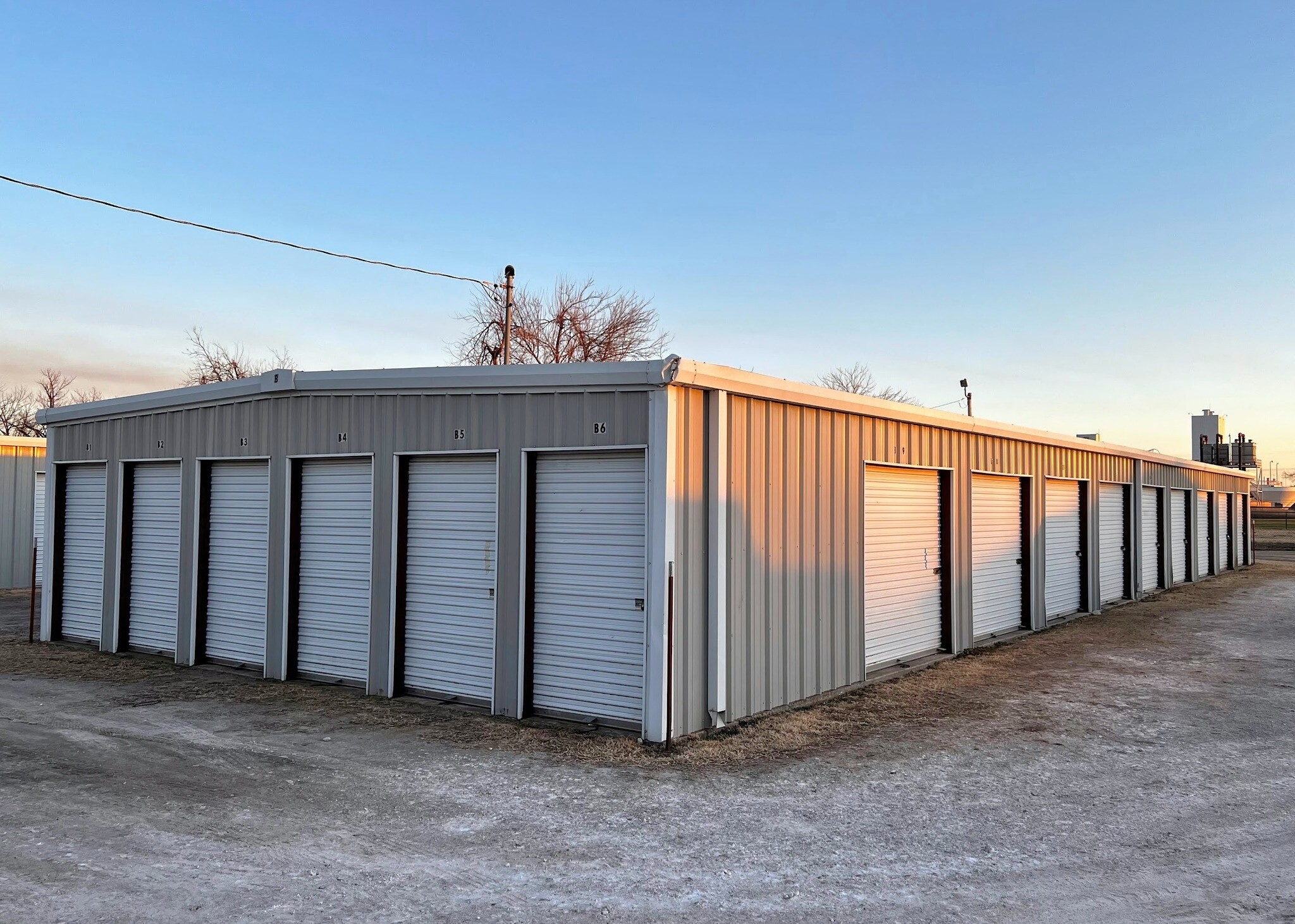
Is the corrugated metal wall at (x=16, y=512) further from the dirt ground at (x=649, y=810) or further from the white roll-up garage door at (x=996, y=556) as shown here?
the white roll-up garage door at (x=996, y=556)

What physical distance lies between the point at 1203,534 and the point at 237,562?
75.9 ft

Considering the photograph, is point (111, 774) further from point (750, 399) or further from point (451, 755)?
point (750, 399)

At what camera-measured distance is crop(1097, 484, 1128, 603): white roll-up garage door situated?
16.1 metres

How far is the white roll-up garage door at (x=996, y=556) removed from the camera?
38.5ft

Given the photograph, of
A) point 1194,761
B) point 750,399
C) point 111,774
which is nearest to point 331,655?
point 111,774

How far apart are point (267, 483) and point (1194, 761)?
904 centimetres

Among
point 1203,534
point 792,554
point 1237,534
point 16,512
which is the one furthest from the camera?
point 1237,534

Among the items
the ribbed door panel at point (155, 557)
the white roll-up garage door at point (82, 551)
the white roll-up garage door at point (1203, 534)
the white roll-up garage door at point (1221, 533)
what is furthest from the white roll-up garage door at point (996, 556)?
the white roll-up garage door at point (1221, 533)

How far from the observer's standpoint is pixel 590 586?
7.32 m

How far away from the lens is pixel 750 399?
762cm

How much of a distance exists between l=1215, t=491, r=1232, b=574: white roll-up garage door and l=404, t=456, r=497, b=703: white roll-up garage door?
2293 cm

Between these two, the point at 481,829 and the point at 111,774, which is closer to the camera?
the point at 481,829

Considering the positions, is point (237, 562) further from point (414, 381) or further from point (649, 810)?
point (649, 810)

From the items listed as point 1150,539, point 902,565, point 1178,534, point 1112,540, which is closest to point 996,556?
point 902,565
